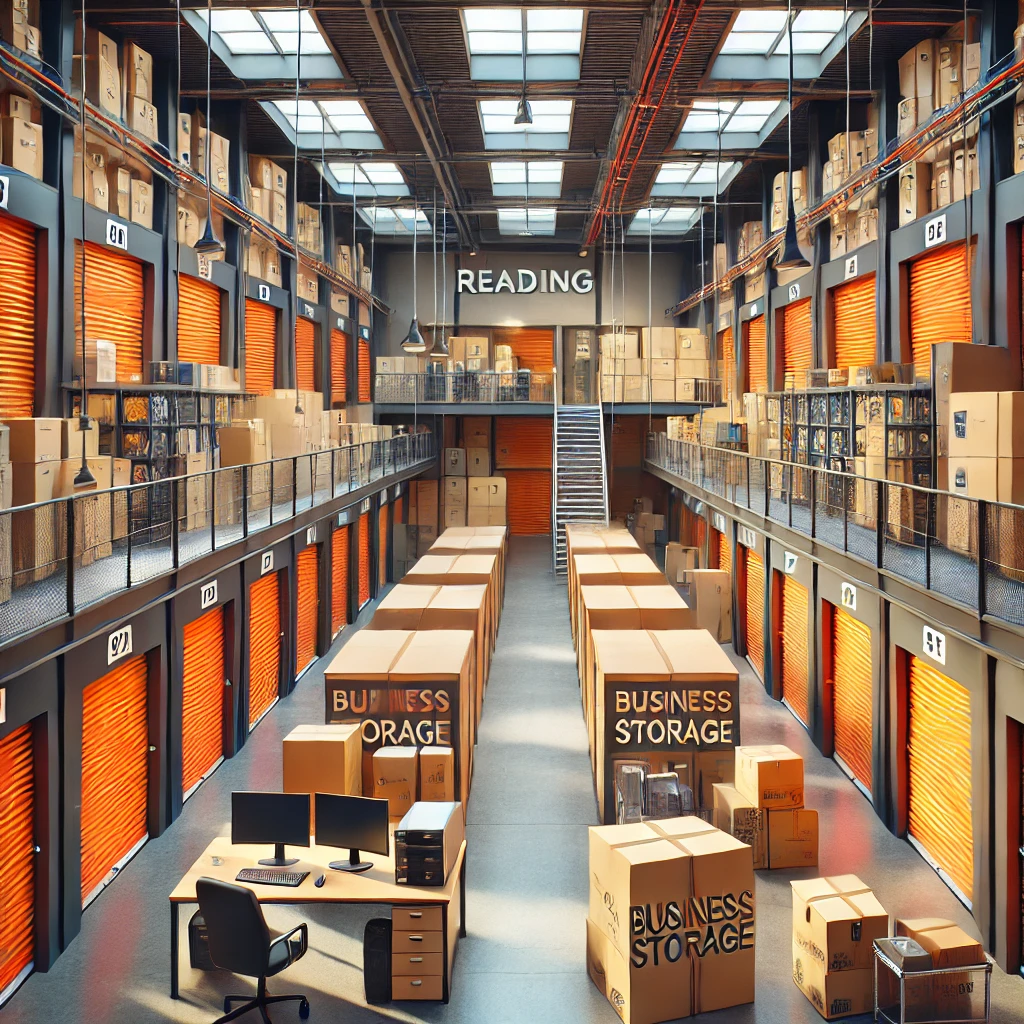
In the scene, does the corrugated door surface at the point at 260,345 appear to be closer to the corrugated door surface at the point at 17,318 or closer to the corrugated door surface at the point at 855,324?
the corrugated door surface at the point at 17,318

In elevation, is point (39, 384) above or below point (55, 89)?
below

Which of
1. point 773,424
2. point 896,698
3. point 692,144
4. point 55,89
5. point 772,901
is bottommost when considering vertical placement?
point 772,901

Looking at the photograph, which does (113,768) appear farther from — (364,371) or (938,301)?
(364,371)

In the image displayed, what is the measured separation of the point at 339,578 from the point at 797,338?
8.70 meters

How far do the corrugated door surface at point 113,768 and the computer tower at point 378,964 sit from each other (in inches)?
97.8

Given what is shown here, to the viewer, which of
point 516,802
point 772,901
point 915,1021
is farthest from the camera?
point 516,802

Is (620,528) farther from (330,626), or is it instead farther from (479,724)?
(479,724)

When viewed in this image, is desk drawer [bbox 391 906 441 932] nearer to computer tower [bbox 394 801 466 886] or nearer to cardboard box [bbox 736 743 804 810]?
computer tower [bbox 394 801 466 886]

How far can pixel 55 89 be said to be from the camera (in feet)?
30.1

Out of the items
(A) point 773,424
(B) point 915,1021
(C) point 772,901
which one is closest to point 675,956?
(B) point 915,1021

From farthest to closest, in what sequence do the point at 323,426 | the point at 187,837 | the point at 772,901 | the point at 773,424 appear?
1. the point at 323,426
2. the point at 773,424
3. the point at 187,837
4. the point at 772,901

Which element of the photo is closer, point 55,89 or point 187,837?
point 187,837

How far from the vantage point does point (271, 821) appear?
20.5 ft

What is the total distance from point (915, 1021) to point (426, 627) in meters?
6.10
